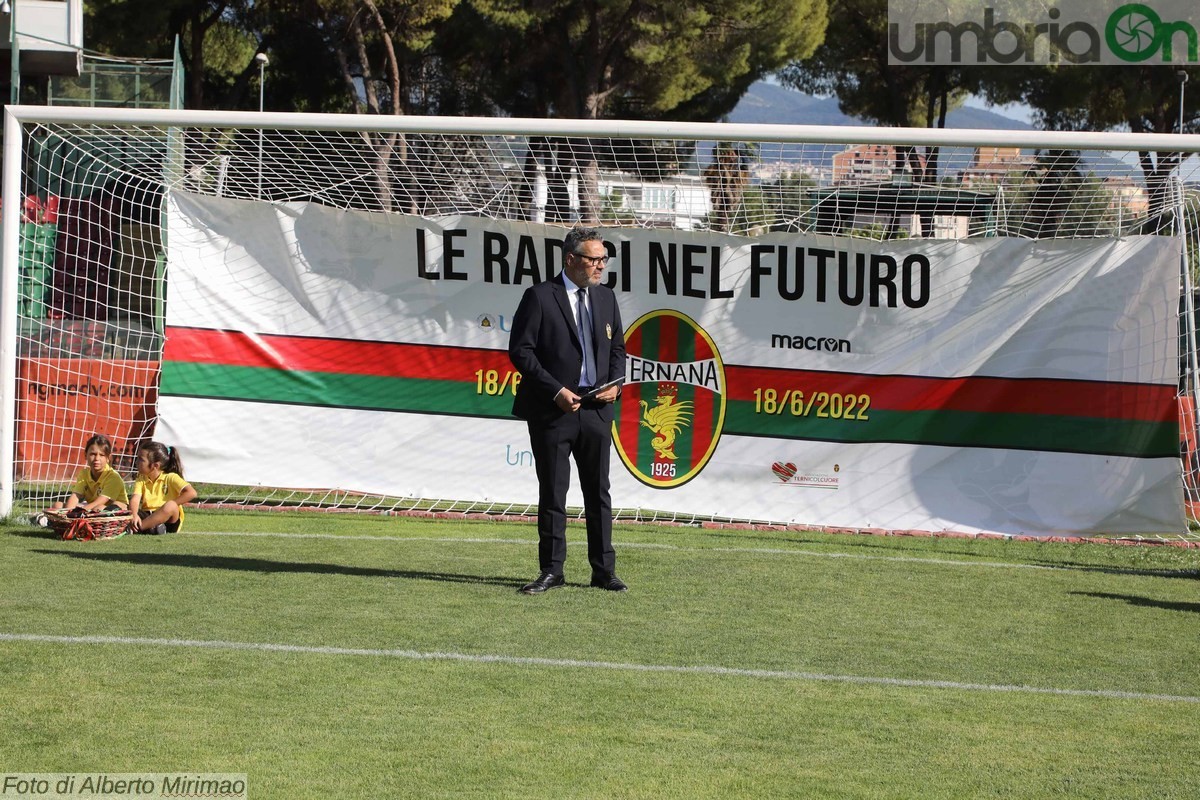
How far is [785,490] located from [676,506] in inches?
34.0

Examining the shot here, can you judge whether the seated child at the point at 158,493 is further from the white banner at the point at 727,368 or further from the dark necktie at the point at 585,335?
the dark necktie at the point at 585,335

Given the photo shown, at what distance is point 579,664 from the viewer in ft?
17.6

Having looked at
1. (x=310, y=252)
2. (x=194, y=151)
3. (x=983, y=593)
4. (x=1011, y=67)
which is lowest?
(x=983, y=593)

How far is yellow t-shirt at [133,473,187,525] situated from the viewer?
8.88m

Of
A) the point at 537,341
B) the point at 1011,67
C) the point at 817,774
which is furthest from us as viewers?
the point at 1011,67

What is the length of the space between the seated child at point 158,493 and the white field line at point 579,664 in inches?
122

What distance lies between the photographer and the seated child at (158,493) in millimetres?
8680

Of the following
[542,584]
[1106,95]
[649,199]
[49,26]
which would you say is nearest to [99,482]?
[542,584]

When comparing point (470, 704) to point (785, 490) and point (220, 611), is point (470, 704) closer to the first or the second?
point (220, 611)

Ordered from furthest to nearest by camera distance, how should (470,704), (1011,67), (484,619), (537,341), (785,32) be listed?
(1011,67)
(785,32)
(537,341)
(484,619)
(470,704)

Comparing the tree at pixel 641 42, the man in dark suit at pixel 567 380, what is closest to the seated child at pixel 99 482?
the man in dark suit at pixel 567 380

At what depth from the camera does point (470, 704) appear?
15.5 feet

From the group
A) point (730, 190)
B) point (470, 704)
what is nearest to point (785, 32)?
point (730, 190)

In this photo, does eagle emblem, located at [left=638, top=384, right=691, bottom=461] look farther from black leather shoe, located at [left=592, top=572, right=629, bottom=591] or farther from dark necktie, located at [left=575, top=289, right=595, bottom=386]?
dark necktie, located at [left=575, top=289, right=595, bottom=386]
